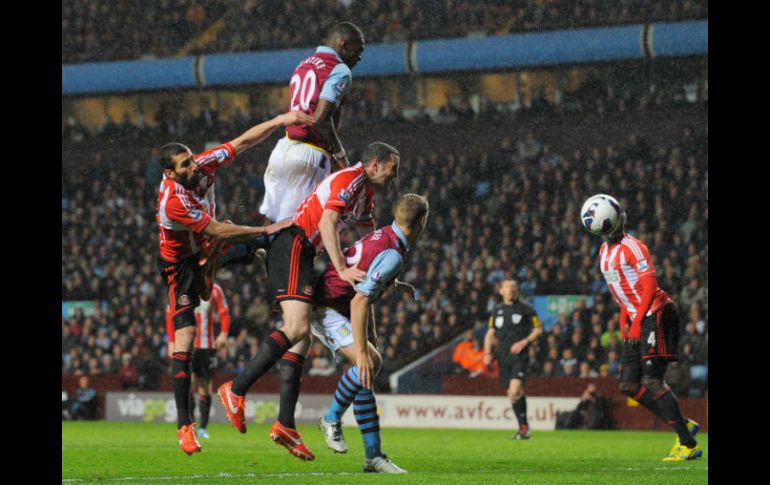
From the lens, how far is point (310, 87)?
27.8 feet

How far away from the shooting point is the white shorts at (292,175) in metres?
8.59

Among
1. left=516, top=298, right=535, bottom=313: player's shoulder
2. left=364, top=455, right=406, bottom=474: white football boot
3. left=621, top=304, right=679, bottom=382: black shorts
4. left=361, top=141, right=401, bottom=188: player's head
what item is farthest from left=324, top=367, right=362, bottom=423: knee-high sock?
left=516, top=298, right=535, bottom=313: player's shoulder

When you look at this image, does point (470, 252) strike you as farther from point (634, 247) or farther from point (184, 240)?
point (184, 240)

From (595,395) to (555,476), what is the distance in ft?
29.8

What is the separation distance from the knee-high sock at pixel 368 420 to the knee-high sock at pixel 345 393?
54 millimetres

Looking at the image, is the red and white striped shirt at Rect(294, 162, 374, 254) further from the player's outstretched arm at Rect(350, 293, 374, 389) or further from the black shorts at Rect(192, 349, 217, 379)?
the black shorts at Rect(192, 349, 217, 379)

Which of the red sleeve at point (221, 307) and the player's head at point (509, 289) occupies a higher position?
the player's head at point (509, 289)

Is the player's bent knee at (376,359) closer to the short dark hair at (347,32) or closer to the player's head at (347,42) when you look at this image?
the player's head at (347,42)

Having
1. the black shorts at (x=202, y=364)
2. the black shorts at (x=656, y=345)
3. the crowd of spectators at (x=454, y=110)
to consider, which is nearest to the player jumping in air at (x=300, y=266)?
the black shorts at (x=656, y=345)

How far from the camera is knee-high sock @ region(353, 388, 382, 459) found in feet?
24.9

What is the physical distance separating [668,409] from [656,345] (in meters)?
0.54

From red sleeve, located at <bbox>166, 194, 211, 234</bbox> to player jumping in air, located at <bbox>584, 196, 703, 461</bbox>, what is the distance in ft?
11.8

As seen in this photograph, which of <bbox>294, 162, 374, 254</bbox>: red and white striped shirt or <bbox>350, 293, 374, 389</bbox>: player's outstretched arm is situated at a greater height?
<bbox>294, 162, 374, 254</bbox>: red and white striped shirt
